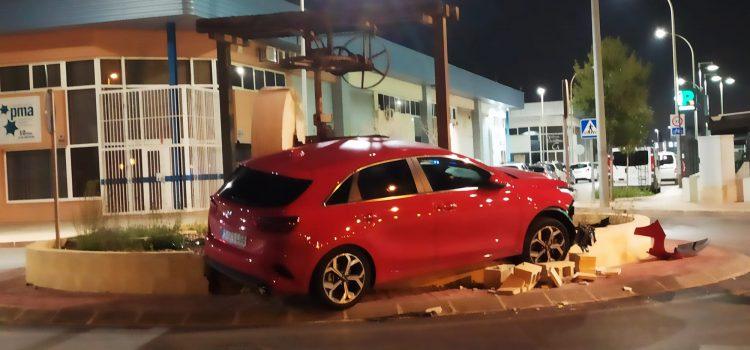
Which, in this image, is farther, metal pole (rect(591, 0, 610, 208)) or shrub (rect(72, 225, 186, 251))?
metal pole (rect(591, 0, 610, 208))

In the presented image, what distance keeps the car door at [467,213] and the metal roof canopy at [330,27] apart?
208cm

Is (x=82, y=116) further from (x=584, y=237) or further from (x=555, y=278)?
(x=555, y=278)

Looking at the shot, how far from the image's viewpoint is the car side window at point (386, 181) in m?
7.43

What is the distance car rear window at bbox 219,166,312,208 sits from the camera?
704cm

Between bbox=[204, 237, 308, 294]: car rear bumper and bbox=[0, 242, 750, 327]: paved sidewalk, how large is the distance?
0.50m

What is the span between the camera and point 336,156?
24.8ft

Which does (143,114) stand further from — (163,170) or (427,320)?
(427,320)

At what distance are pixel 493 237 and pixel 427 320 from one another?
1.35 metres

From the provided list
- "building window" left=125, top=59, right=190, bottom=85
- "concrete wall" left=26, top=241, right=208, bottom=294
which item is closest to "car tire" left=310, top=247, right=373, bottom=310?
"concrete wall" left=26, top=241, right=208, bottom=294

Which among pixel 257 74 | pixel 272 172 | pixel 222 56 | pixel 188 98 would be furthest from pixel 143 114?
pixel 272 172

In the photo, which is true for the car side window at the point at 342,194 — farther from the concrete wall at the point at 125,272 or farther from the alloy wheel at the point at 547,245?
the alloy wheel at the point at 547,245

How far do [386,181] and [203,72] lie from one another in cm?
1733

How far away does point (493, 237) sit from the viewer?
26.3ft

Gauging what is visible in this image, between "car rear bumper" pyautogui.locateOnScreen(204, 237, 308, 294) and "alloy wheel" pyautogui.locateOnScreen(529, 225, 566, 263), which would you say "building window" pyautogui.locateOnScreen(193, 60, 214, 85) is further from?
"car rear bumper" pyautogui.locateOnScreen(204, 237, 308, 294)
